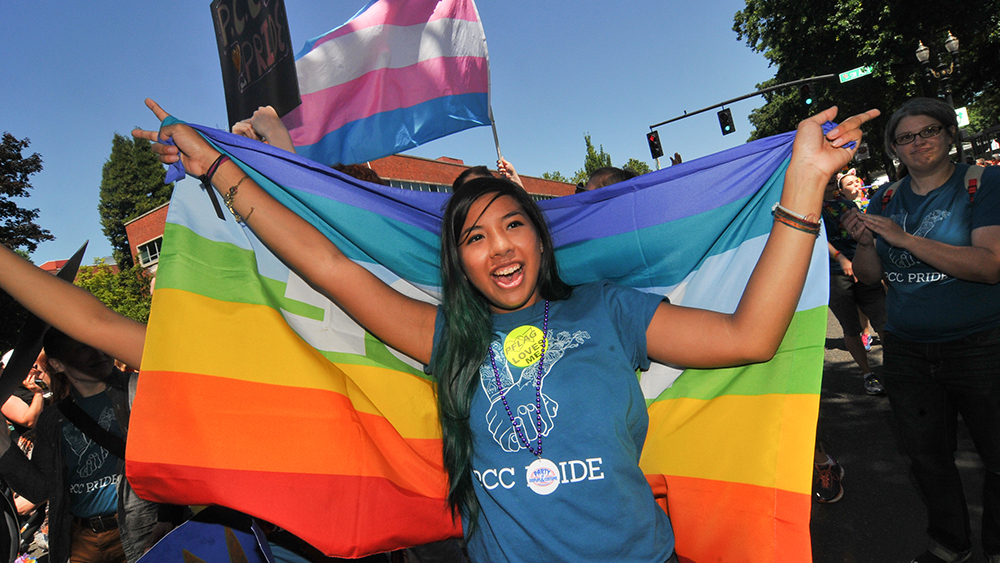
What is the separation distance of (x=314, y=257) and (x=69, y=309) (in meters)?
0.82

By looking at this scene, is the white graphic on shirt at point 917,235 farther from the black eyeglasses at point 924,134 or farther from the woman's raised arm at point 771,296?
the woman's raised arm at point 771,296

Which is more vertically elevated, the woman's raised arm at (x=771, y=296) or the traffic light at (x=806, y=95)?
the traffic light at (x=806, y=95)

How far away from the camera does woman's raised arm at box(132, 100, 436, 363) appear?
1.78 metres

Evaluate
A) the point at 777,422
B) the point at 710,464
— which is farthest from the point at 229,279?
the point at 777,422

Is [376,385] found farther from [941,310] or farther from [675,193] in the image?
[941,310]

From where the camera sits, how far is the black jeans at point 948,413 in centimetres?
259

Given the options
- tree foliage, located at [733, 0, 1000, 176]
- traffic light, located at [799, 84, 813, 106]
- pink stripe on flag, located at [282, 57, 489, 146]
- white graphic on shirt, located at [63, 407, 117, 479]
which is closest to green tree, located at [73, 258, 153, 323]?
pink stripe on flag, located at [282, 57, 489, 146]

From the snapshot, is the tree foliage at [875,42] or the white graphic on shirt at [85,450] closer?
the white graphic on shirt at [85,450]

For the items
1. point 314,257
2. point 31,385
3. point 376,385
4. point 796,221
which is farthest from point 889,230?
point 31,385

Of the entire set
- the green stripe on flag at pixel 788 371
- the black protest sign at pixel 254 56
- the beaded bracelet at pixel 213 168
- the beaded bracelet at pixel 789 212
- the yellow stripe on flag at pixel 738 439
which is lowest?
the yellow stripe on flag at pixel 738 439

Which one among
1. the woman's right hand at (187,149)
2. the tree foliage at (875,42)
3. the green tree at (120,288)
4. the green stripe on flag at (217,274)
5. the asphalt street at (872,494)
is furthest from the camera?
the green tree at (120,288)

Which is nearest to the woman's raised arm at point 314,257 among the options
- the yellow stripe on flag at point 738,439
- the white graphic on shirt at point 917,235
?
the yellow stripe on flag at point 738,439

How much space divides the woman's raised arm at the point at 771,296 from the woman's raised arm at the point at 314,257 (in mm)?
Result: 745

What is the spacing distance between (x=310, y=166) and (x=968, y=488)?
13.7 feet
